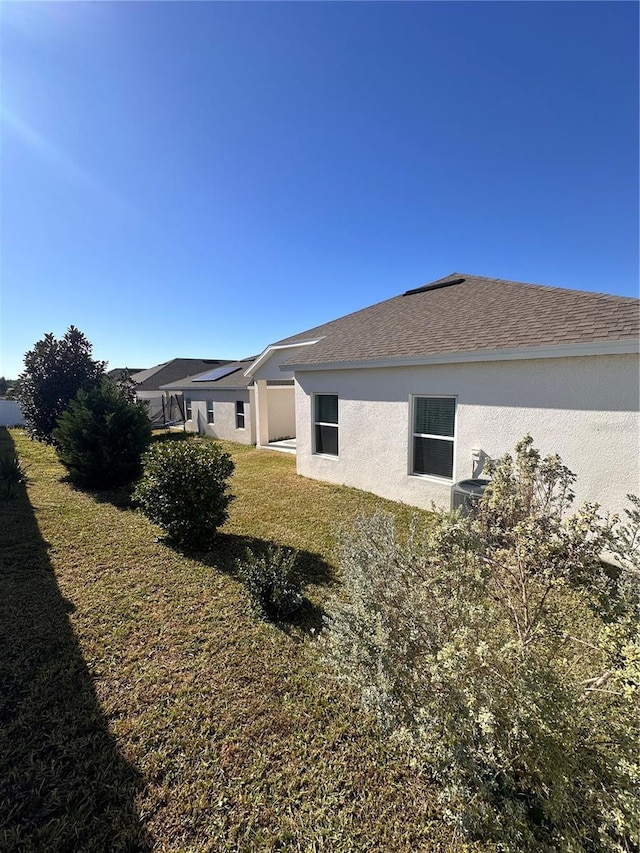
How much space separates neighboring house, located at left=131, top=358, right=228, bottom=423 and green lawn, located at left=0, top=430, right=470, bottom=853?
73.3 ft

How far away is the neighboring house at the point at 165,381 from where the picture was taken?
27.7 meters

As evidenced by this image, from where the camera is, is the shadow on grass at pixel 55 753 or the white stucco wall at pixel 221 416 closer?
the shadow on grass at pixel 55 753

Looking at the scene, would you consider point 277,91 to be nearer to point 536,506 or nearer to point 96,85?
point 96,85

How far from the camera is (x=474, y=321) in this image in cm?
753

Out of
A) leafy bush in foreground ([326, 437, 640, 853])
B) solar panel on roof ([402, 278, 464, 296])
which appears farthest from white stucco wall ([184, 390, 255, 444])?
leafy bush in foreground ([326, 437, 640, 853])

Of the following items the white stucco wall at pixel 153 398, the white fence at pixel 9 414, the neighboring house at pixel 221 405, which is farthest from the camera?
the white stucco wall at pixel 153 398

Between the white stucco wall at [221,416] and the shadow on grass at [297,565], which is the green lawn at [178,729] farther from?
the white stucco wall at [221,416]

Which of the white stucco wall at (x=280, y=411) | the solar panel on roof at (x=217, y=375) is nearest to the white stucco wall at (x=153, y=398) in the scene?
the solar panel on roof at (x=217, y=375)

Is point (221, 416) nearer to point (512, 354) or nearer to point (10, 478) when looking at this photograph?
point (10, 478)

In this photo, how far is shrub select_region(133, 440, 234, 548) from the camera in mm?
5879

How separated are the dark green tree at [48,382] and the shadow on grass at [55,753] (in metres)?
11.2

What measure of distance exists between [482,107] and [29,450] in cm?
2105

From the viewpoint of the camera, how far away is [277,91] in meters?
7.88

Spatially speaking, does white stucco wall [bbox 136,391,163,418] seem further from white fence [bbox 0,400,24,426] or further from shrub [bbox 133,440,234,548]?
shrub [bbox 133,440,234,548]
